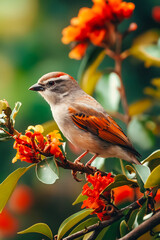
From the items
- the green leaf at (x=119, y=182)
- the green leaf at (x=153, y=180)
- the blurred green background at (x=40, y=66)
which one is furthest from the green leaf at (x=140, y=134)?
the green leaf at (x=153, y=180)

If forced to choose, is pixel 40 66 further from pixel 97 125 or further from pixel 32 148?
pixel 32 148

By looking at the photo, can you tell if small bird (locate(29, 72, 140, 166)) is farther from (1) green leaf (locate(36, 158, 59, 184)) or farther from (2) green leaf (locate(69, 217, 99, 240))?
(1) green leaf (locate(36, 158, 59, 184))

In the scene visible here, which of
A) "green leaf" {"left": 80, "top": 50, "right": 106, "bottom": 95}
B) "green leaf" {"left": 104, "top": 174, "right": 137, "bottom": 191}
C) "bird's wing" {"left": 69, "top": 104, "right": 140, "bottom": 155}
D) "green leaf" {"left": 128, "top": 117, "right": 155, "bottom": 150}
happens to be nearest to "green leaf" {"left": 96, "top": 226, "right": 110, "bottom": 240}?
"green leaf" {"left": 104, "top": 174, "right": 137, "bottom": 191}

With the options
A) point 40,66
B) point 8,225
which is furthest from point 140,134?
point 8,225

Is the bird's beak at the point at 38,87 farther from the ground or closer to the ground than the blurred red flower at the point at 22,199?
farther from the ground

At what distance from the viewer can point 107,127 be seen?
3.09 meters

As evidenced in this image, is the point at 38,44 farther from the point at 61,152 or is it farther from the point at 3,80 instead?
the point at 61,152

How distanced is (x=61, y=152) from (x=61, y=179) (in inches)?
115

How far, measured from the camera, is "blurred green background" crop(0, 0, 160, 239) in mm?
4617

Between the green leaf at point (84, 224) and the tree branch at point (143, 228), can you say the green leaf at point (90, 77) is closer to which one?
the green leaf at point (84, 224)

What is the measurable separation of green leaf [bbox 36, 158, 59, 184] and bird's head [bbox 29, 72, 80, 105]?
Result: 1.17 metres

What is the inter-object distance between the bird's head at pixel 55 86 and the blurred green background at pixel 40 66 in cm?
116

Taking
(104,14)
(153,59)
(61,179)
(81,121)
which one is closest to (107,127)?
(81,121)

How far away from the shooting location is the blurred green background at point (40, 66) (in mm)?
4617
